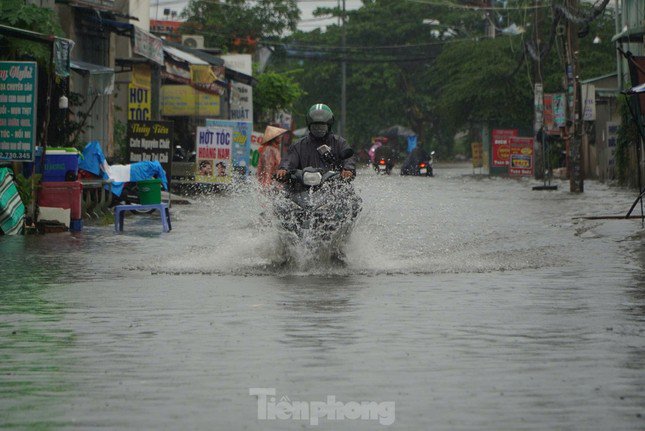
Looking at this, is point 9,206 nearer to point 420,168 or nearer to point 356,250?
point 356,250

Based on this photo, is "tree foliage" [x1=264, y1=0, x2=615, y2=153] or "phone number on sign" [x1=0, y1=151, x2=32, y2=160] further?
"tree foliage" [x1=264, y1=0, x2=615, y2=153]

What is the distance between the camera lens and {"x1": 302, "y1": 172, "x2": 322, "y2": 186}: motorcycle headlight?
46.9 ft

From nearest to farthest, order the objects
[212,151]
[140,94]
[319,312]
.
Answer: [319,312] → [212,151] → [140,94]

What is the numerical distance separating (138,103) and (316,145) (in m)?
23.7

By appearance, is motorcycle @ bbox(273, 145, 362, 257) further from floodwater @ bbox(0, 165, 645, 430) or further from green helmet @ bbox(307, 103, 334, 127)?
green helmet @ bbox(307, 103, 334, 127)

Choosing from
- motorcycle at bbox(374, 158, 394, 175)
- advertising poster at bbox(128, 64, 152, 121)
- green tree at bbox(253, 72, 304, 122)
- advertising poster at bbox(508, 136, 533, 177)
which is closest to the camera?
advertising poster at bbox(128, 64, 152, 121)

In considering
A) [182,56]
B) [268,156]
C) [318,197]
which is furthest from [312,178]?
[182,56]

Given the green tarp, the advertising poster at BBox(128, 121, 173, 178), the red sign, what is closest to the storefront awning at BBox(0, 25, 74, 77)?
the green tarp

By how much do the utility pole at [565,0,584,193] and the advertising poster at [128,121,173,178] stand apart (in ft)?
38.8

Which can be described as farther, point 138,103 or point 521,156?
point 521,156

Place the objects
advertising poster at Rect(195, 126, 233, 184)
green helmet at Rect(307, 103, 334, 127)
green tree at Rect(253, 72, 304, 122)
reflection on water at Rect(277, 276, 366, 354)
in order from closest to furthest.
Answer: reflection on water at Rect(277, 276, 366, 354), green helmet at Rect(307, 103, 334, 127), advertising poster at Rect(195, 126, 233, 184), green tree at Rect(253, 72, 304, 122)

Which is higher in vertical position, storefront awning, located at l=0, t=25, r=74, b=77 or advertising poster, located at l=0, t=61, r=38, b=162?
storefront awning, located at l=0, t=25, r=74, b=77

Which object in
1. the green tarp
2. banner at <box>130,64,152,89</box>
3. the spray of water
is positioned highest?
banner at <box>130,64,152,89</box>

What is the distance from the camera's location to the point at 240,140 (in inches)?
1378
